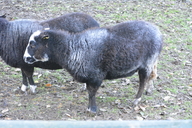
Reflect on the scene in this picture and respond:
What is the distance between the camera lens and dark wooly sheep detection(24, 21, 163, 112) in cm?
523

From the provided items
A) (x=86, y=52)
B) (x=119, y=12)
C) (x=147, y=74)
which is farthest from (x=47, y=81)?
(x=119, y=12)

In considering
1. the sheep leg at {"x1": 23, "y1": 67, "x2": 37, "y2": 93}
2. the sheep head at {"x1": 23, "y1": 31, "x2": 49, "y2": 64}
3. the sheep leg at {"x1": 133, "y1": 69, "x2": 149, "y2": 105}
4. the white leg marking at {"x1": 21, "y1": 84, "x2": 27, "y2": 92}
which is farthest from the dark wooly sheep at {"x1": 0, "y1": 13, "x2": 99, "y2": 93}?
the sheep leg at {"x1": 133, "y1": 69, "x2": 149, "y2": 105}

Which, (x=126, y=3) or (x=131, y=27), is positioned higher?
(x=131, y=27)

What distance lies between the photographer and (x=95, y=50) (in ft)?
17.1

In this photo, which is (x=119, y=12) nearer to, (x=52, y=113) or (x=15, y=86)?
(x=15, y=86)

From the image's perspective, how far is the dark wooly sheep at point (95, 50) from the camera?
5.23 metres

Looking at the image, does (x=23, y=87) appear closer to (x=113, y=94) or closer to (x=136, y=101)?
(x=113, y=94)

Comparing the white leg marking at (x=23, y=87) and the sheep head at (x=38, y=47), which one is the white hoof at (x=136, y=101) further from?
the white leg marking at (x=23, y=87)

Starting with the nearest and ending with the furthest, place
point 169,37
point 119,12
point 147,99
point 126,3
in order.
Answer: point 147,99 → point 169,37 → point 119,12 → point 126,3

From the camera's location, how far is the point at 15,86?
22.0ft

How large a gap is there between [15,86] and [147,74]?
10.4ft

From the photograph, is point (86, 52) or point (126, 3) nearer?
point (86, 52)

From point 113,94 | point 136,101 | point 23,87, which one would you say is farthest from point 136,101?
point 23,87

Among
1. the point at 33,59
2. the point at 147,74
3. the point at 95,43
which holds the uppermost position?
the point at 95,43
